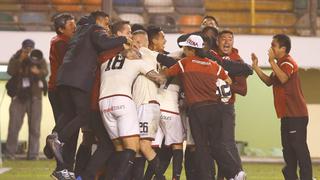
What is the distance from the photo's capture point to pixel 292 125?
1380 centimetres

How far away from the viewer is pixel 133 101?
12359mm

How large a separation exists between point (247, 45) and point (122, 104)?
388 inches

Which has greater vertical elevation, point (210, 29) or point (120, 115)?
point (210, 29)

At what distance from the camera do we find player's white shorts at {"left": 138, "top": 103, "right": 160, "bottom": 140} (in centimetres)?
1248

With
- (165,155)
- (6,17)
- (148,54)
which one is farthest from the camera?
(6,17)

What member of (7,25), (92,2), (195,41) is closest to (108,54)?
(195,41)

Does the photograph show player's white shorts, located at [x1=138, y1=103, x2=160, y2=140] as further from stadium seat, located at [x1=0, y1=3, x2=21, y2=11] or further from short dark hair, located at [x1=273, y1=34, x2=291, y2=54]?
stadium seat, located at [x1=0, y1=3, x2=21, y2=11]

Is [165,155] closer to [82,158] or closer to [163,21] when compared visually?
[82,158]

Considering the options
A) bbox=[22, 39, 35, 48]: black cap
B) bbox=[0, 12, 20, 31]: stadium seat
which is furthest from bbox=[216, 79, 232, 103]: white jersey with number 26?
bbox=[0, 12, 20, 31]: stadium seat

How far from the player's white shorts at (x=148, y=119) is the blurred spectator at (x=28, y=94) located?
7.86 meters

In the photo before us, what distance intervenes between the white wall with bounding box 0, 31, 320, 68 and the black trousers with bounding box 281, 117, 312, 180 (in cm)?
752

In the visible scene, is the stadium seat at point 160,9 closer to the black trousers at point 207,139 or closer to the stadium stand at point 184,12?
the stadium stand at point 184,12

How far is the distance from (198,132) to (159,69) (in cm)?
92

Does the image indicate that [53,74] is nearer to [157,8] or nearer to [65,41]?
[65,41]
